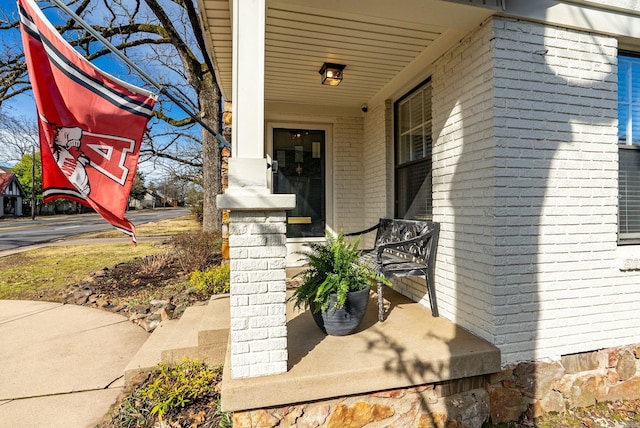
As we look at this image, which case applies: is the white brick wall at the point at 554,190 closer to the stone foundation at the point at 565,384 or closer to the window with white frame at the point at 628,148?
the stone foundation at the point at 565,384

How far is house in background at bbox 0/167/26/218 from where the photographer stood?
30.1 m

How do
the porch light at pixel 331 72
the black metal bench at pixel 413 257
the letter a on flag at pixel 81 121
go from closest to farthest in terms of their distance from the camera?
the letter a on flag at pixel 81 121, the black metal bench at pixel 413 257, the porch light at pixel 331 72

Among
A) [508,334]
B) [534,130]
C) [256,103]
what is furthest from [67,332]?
[534,130]

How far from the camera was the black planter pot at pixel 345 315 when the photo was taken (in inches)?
96.1

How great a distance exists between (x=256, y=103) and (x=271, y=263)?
0.97m

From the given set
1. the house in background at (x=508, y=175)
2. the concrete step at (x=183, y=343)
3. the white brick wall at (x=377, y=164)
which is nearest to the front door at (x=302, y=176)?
the white brick wall at (x=377, y=164)

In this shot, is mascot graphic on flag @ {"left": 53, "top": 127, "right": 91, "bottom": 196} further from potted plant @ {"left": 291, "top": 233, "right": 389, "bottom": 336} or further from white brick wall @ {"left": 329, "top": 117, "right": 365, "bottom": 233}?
white brick wall @ {"left": 329, "top": 117, "right": 365, "bottom": 233}

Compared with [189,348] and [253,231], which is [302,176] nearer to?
[189,348]

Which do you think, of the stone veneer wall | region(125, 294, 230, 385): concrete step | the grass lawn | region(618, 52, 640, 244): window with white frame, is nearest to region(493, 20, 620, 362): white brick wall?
the stone veneer wall

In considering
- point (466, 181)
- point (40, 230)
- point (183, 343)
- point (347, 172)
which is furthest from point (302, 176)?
point (40, 230)

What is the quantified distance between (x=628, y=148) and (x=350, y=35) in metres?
2.55

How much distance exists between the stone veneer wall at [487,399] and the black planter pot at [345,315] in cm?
51

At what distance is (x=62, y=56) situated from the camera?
2051 millimetres

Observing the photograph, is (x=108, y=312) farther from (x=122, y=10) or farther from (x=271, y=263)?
(x=122, y=10)
